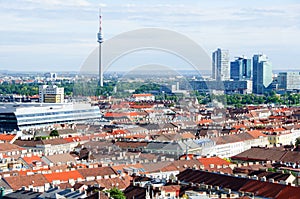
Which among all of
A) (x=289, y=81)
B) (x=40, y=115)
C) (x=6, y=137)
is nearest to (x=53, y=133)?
(x=6, y=137)

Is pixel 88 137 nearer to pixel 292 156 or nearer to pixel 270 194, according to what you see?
pixel 292 156

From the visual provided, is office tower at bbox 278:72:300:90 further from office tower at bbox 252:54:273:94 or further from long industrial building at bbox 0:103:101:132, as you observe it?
long industrial building at bbox 0:103:101:132

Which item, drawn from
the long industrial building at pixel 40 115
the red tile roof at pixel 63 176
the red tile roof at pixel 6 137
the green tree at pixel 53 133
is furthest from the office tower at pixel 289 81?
the red tile roof at pixel 63 176

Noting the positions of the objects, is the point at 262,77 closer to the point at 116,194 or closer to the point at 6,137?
the point at 6,137

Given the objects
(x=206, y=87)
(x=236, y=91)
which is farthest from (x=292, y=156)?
(x=236, y=91)

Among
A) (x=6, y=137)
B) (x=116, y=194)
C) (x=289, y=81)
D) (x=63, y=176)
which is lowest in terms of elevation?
(x=6, y=137)

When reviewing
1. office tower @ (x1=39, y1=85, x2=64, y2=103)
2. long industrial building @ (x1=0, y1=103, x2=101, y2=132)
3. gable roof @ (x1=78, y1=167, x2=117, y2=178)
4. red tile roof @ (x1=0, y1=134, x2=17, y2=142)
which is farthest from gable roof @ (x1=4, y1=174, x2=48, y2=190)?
office tower @ (x1=39, y1=85, x2=64, y2=103)

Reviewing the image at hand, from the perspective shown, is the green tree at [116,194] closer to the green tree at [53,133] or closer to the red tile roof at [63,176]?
the red tile roof at [63,176]
